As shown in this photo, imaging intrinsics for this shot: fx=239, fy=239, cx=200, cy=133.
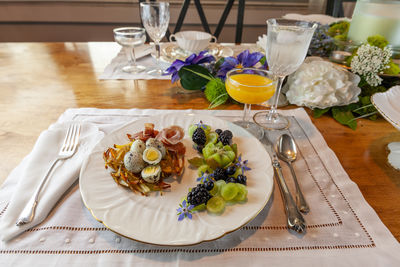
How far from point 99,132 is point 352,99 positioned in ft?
3.19

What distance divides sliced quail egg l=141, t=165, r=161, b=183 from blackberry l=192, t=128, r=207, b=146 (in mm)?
149

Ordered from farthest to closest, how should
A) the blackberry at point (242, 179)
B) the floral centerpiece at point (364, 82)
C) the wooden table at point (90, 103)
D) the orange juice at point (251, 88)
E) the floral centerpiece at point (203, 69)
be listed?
the floral centerpiece at point (203, 69), the floral centerpiece at point (364, 82), the orange juice at point (251, 88), the wooden table at point (90, 103), the blackberry at point (242, 179)

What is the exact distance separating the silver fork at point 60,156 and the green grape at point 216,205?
1.32 feet

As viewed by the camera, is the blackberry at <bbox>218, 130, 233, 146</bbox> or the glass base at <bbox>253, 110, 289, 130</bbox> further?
the glass base at <bbox>253, 110, 289, 130</bbox>

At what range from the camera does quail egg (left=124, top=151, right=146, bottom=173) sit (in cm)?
62

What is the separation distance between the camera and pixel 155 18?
4.02 ft

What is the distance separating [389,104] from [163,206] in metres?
0.78

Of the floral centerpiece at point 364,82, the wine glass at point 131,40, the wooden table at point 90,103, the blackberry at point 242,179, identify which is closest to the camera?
the blackberry at point 242,179

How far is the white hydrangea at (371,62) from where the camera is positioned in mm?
913

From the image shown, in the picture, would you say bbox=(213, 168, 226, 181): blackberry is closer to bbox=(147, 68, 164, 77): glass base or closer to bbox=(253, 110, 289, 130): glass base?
bbox=(253, 110, 289, 130): glass base

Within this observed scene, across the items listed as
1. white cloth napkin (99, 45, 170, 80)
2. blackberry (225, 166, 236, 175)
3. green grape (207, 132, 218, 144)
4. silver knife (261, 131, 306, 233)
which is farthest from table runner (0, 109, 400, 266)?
white cloth napkin (99, 45, 170, 80)

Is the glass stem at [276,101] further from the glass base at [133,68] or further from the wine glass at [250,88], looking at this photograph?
the glass base at [133,68]

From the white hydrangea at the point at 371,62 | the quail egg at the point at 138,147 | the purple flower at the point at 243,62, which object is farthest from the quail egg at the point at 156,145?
the white hydrangea at the point at 371,62

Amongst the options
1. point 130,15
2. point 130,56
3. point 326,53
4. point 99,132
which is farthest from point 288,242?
point 130,15
